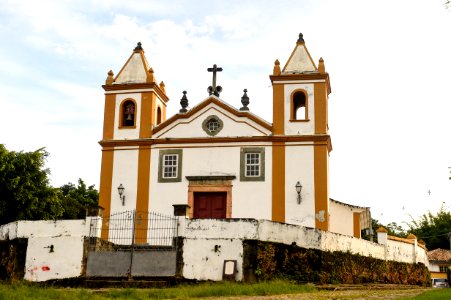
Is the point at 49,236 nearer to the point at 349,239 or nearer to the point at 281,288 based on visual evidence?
the point at 281,288

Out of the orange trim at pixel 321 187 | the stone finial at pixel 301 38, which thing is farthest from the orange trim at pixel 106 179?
the stone finial at pixel 301 38

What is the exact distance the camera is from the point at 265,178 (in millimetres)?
23297

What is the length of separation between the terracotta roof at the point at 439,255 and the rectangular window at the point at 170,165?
89.9ft

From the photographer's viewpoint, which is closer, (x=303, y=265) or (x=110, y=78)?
(x=303, y=265)

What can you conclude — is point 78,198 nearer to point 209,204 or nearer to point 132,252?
point 209,204

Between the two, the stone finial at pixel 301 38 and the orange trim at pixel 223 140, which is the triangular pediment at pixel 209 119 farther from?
the stone finial at pixel 301 38

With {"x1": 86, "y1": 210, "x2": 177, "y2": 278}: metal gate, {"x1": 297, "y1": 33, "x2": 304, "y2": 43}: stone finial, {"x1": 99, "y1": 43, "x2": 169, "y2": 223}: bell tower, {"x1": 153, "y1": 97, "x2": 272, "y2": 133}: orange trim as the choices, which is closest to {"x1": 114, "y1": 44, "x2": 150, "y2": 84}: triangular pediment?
{"x1": 99, "y1": 43, "x2": 169, "y2": 223}: bell tower

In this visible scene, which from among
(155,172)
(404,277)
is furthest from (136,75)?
(404,277)

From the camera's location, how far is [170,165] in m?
24.1

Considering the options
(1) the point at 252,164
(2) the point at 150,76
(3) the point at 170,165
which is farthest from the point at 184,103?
(1) the point at 252,164

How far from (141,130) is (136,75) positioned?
238 cm

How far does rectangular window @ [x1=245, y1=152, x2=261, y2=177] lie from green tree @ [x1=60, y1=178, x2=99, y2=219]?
17.5 m

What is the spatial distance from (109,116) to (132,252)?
9.08m

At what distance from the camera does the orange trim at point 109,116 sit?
2497cm
